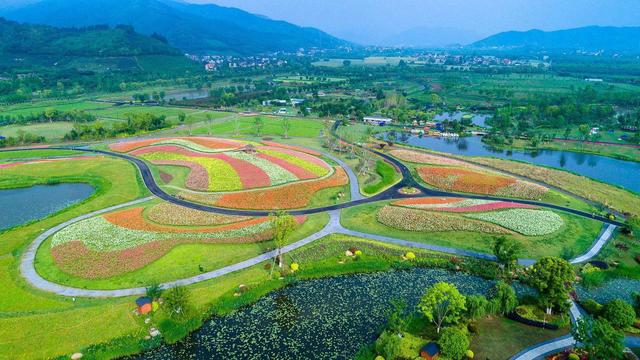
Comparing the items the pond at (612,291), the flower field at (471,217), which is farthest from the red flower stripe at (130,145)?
the pond at (612,291)

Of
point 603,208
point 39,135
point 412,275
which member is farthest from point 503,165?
point 39,135

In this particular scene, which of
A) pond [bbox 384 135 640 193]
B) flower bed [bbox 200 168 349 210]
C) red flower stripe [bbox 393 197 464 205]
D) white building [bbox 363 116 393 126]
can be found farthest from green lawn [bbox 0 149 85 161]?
pond [bbox 384 135 640 193]

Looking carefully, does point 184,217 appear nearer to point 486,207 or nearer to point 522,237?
point 486,207

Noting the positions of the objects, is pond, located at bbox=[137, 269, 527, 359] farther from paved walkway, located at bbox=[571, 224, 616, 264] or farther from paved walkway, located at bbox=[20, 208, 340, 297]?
paved walkway, located at bbox=[571, 224, 616, 264]

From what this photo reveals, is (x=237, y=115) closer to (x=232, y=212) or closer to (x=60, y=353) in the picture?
(x=232, y=212)

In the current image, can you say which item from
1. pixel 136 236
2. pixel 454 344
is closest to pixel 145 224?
pixel 136 236

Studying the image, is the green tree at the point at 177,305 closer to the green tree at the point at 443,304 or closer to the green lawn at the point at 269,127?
the green tree at the point at 443,304
